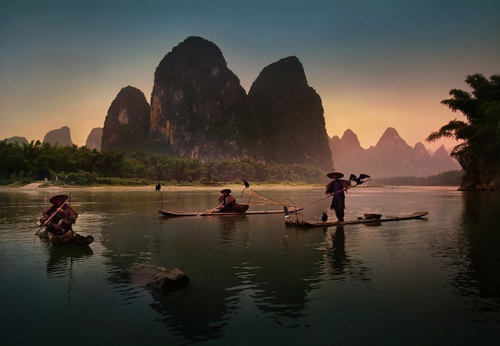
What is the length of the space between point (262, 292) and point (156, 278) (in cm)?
197

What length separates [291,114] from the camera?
544ft

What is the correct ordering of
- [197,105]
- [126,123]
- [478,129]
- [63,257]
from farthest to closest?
[126,123] → [197,105] → [478,129] → [63,257]

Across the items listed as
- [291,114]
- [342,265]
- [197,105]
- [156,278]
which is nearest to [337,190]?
[342,265]

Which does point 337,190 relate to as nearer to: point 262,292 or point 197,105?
point 262,292

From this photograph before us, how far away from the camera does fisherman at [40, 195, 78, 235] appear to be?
11953mm

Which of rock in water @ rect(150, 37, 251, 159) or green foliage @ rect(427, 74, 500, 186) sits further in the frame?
rock in water @ rect(150, 37, 251, 159)

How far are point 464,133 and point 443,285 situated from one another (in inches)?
1557

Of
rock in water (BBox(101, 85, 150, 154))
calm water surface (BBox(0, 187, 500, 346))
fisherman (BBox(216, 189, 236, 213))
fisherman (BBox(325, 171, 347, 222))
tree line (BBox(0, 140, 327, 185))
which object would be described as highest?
rock in water (BBox(101, 85, 150, 154))

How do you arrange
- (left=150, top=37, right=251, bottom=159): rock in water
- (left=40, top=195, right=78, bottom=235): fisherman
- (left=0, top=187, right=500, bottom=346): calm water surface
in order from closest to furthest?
(left=0, top=187, right=500, bottom=346): calm water surface
(left=40, top=195, right=78, bottom=235): fisherman
(left=150, top=37, right=251, bottom=159): rock in water

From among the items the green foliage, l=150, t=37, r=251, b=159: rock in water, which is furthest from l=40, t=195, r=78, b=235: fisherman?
l=150, t=37, r=251, b=159: rock in water

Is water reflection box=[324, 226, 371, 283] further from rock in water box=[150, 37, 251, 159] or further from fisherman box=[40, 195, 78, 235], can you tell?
rock in water box=[150, 37, 251, 159]

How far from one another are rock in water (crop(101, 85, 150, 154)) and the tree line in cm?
7959

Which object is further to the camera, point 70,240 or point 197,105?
point 197,105

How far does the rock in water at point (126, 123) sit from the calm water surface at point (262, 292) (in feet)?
483
